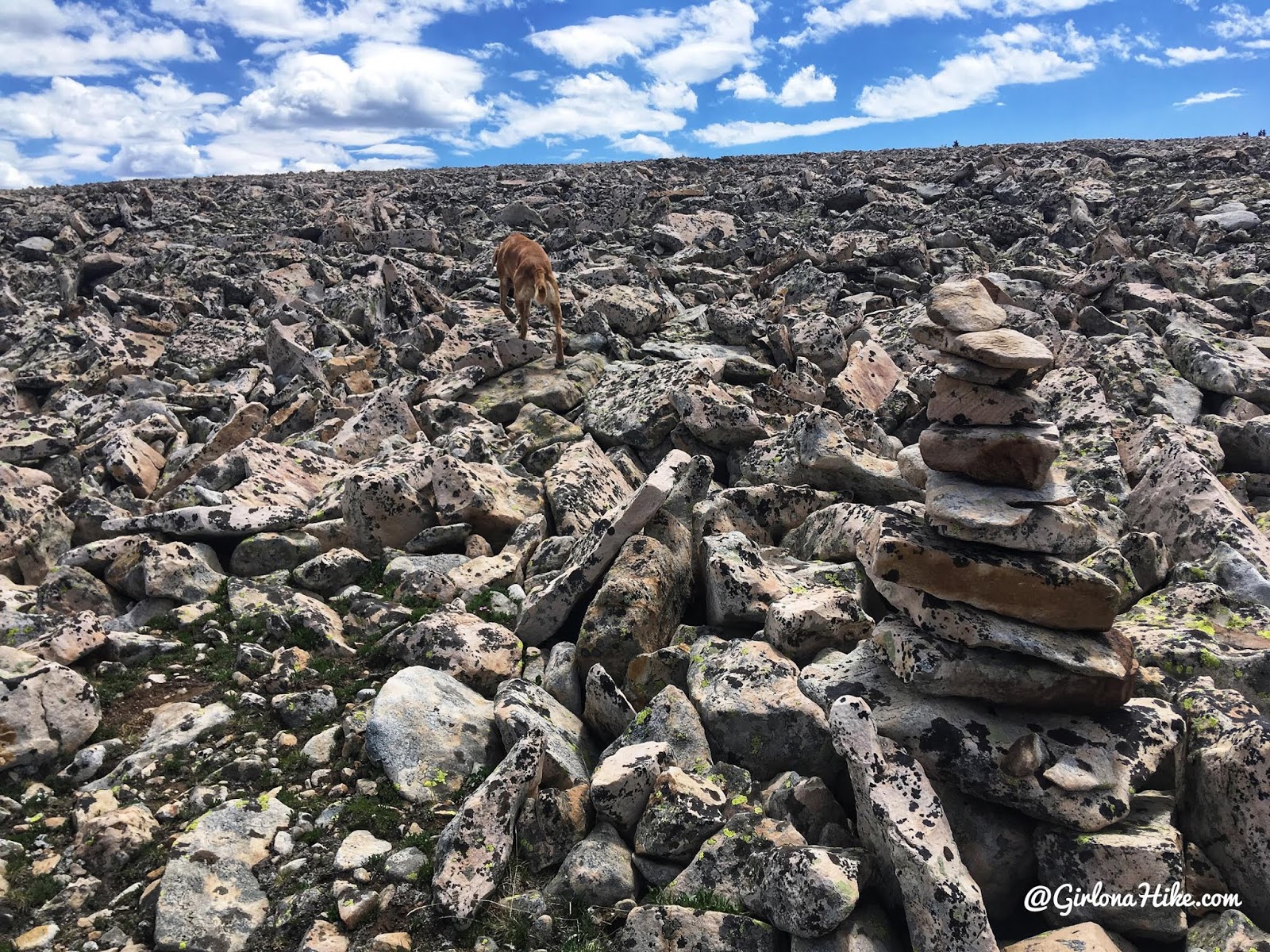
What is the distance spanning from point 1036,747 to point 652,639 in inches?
135

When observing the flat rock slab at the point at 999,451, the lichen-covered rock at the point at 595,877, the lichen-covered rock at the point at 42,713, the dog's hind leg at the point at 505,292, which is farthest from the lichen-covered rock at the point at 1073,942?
the dog's hind leg at the point at 505,292

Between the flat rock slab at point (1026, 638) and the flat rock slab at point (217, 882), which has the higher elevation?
the flat rock slab at point (1026, 638)

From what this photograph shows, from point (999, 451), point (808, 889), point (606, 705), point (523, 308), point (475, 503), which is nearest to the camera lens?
point (808, 889)

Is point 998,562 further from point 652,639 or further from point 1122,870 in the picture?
point 652,639

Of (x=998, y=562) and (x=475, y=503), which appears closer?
(x=998, y=562)

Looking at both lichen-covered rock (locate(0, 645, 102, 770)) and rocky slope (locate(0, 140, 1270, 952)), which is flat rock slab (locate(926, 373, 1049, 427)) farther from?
lichen-covered rock (locate(0, 645, 102, 770))

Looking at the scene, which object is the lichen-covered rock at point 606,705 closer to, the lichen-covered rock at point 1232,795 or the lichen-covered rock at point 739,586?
the lichen-covered rock at point 739,586

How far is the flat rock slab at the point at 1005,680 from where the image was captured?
5.59 metres

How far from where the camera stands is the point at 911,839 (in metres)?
4.76

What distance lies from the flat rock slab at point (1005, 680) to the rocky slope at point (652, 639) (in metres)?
0.03

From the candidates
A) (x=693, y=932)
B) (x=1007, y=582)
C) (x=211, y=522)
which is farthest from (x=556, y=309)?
(x=693, y=932)

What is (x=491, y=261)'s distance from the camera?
23562 millimetres

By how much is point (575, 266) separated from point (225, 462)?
41.1ft

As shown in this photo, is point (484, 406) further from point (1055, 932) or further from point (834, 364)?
point (1055, 932)
